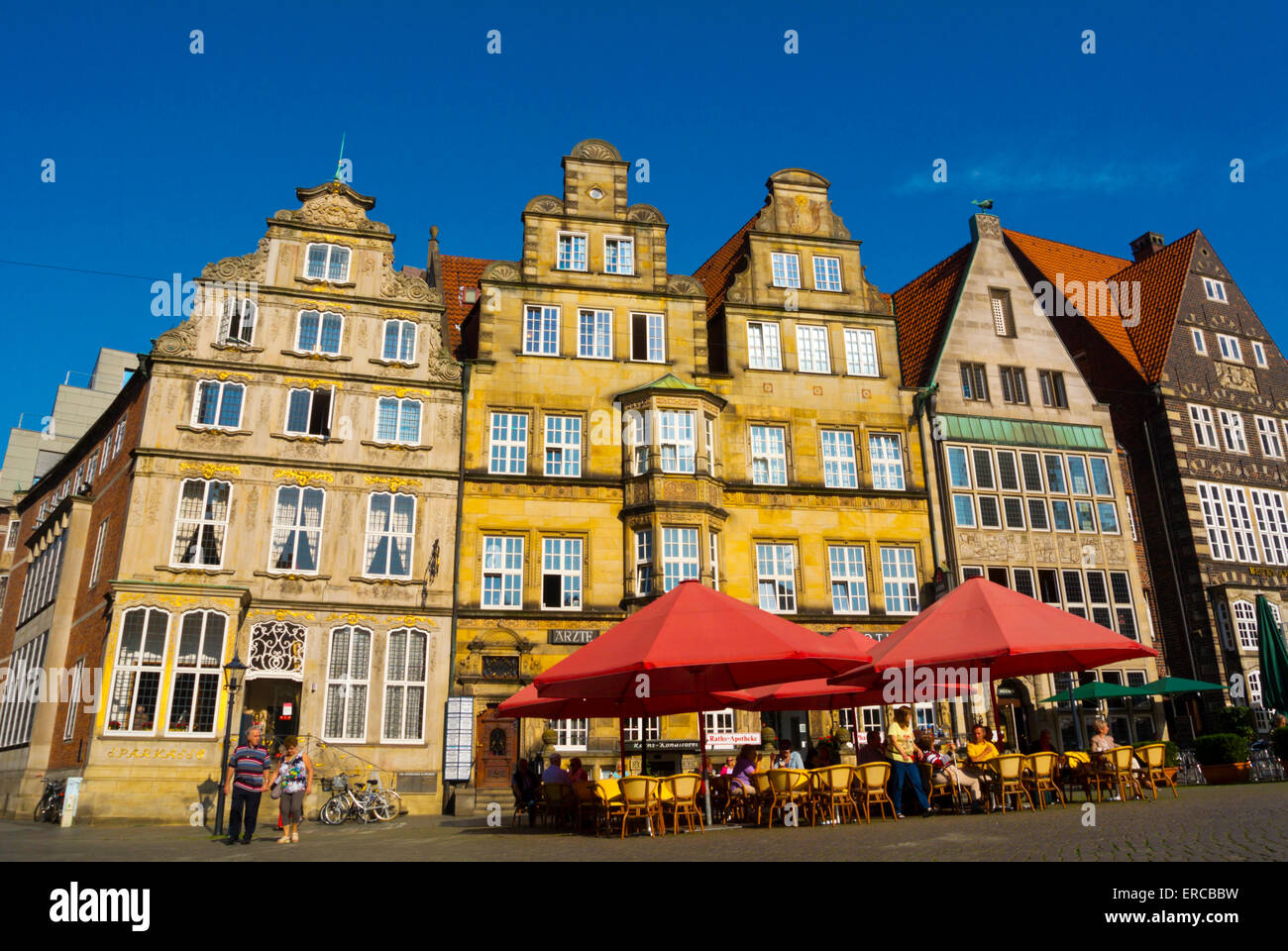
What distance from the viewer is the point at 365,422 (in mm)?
27906

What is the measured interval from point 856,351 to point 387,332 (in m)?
14.9

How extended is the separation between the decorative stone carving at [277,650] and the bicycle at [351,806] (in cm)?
367

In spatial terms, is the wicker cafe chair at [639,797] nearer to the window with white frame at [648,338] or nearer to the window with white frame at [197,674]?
the window with white frame at [197,674]

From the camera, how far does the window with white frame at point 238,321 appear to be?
2759 cm

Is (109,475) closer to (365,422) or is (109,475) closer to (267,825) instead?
(365,422)

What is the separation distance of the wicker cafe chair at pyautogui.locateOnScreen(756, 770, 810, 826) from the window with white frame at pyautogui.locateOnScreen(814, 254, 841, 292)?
66.5 feet

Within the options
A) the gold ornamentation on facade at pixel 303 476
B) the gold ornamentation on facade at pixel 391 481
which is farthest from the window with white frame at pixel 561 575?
the gold ornamentation on facade at pixel 303 476

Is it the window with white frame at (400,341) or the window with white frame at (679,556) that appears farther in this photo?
the window with white frame at (400,341)

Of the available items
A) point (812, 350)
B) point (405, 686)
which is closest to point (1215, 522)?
point (812, 350)

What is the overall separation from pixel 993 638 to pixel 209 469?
20492mm

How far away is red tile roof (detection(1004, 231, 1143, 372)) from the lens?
38.9m

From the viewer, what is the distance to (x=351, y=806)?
74.4ft
